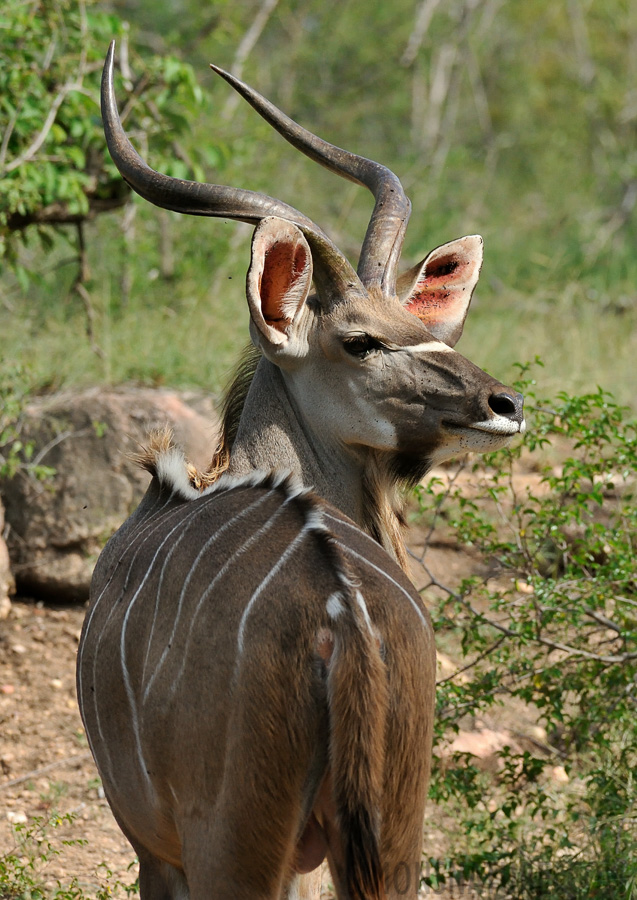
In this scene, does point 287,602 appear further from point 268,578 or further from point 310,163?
point 310,163

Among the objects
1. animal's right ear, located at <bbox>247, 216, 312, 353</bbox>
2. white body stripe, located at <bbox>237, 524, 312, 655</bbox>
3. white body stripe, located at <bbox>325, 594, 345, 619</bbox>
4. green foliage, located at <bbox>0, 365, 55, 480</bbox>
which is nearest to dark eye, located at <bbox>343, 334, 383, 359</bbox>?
animal's right ear, located at <bbox>247, 216, 312, 353</bbox>

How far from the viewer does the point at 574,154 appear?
50.5 ft

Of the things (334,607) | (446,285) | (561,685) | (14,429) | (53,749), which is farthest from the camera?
(14,429)

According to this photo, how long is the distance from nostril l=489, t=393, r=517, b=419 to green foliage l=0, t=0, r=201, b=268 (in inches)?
125

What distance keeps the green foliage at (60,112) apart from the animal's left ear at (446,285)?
2.46 m

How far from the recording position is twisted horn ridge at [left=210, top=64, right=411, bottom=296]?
3199 millimetres

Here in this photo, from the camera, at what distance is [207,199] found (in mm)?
2801

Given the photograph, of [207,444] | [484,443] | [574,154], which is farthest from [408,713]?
[574,154]

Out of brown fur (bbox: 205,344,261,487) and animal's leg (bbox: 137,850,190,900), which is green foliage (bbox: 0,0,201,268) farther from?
animal's leg (bbox: 137,850,190,900)

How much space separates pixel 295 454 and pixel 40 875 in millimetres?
1782

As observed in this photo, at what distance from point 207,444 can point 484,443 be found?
9.49ft

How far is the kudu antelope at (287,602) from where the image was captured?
1.87 metres

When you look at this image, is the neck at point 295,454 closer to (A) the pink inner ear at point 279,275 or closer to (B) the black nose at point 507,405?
(A) the pink inner ear at point 279,275

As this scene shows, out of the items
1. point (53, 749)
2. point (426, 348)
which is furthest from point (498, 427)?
point (53, 749)
